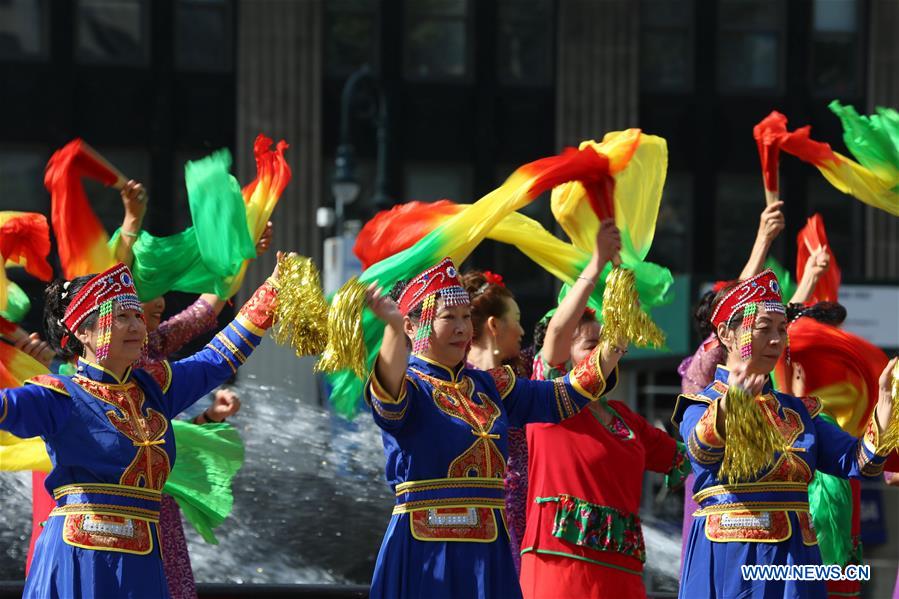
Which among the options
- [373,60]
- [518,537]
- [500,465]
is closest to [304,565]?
[518,537]

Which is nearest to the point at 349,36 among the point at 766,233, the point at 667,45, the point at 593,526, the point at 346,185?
the point at 346,185

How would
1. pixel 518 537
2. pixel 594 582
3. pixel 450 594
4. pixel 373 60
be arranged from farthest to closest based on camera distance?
1. pixel 373 60
2. pixel 518 537
3. pixel 594 582
4. pixel 450 594

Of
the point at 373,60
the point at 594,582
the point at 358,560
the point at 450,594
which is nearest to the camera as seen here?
the point at 450,594

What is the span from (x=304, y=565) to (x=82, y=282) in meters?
3.81

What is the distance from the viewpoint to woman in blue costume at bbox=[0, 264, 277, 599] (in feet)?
14.6

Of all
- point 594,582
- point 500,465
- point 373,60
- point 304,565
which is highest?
point 373,60

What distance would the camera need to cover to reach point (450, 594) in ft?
14.9

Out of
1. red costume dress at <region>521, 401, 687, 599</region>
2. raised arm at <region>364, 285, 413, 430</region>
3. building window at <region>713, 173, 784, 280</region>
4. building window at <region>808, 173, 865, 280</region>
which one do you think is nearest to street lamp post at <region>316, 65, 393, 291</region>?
building window at <region>713, 173, 784, 280</region>

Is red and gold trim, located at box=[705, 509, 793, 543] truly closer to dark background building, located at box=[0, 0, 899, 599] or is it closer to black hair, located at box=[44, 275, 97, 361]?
black hair, located at box=[44, 275, 97, 361]

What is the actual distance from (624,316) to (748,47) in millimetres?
14978

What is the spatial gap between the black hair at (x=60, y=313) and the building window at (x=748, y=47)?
15.1 meters

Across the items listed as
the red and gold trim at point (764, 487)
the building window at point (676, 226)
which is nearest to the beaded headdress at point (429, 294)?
the red and gold trim at point (764, 487)

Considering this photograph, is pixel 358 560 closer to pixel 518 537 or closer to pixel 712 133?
pixel 518 537

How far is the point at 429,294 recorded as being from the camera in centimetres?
471
